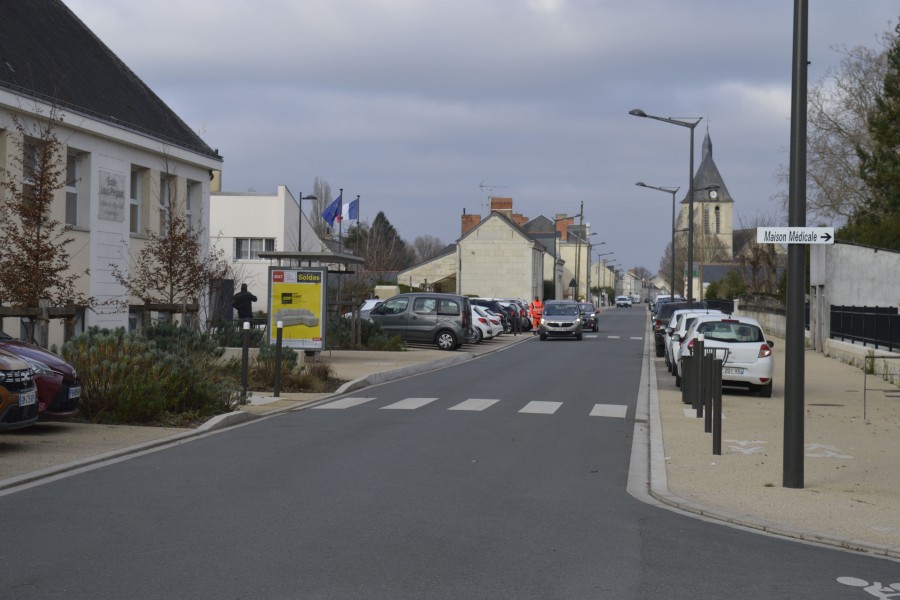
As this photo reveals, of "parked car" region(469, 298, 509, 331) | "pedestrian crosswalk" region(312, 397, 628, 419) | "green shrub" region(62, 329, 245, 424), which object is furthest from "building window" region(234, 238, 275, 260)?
"green shrub" region(62, 329, 245, 424)

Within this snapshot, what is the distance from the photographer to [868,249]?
116ft

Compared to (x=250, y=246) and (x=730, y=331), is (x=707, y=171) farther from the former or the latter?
(x=730, y=331)

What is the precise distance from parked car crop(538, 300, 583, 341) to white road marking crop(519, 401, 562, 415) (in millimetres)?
27612

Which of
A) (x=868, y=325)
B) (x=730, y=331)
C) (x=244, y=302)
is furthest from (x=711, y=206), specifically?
(x=730, y=331)

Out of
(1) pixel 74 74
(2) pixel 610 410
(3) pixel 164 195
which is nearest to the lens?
(2) pixel 610 410

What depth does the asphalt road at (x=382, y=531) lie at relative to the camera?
6.32 meters

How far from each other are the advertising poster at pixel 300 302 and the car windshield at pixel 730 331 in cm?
915

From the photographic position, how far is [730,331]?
21.3 metres

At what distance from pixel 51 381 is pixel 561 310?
36.0 metres

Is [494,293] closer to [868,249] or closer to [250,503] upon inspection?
[868,249]

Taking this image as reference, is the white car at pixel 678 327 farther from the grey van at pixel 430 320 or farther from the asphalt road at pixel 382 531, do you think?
the asphalt road at pixel 382 531

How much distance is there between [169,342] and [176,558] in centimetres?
1237

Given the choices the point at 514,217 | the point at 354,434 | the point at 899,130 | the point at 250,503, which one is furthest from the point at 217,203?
the point at 514,217

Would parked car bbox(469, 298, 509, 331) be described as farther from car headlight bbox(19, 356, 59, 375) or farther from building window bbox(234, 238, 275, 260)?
car headlight bbox(19, 356, 59, 375)
